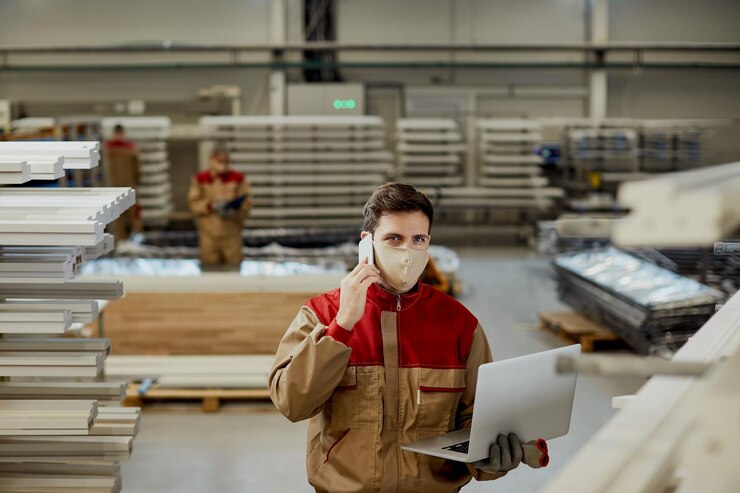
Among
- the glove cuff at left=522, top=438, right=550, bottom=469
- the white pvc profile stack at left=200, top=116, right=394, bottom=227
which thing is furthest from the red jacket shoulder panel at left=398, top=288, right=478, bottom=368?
the white pvc profile stack at left=200, top=116, right=394, bottom=227

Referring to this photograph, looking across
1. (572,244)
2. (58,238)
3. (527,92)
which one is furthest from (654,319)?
(527,92)

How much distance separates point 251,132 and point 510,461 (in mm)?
11880

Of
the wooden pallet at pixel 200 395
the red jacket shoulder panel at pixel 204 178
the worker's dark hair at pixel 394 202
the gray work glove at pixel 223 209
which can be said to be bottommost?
the wooden pallet at pixel 200 395

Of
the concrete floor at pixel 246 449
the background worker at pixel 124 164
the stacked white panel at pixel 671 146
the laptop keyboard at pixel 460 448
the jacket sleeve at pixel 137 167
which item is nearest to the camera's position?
the laptop keyboard at pixel 460 448

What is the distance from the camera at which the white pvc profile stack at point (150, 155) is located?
46.4ft

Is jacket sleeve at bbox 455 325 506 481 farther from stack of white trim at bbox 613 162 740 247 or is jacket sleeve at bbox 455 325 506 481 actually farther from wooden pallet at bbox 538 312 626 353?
wooden pallet at bbox 538 312 626 353

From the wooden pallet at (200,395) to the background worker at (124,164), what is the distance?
250 inches

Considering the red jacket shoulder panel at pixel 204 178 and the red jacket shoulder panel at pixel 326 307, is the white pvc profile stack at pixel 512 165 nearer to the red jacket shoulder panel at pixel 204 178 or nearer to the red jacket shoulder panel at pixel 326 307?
the red jacket shoulder panel at pixel 204 178

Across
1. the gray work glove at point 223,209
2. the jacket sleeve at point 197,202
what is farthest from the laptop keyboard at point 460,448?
the jacket sleeve at point 197,202

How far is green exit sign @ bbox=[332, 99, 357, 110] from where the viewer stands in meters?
15.5

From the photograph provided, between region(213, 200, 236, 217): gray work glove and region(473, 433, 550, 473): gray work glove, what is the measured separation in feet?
25.0

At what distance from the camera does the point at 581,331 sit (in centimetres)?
909

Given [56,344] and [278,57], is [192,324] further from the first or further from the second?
[278,57]

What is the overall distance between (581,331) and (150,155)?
7.58 meters
